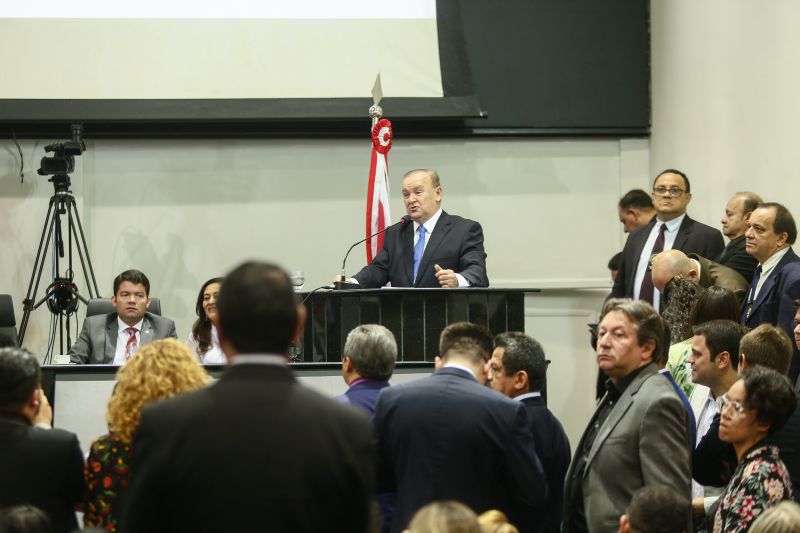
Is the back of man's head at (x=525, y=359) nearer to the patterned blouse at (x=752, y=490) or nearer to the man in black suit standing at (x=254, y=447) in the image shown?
the patterned blouse at (x=752, y=490)

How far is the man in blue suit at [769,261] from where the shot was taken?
5.80 metres

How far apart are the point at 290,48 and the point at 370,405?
17.3 ft

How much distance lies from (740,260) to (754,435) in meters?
3.21

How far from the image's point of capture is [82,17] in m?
8.41

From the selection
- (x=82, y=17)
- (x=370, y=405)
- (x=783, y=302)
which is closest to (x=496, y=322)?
(x=783, y=302)

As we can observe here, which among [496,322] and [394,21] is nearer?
[496,322]

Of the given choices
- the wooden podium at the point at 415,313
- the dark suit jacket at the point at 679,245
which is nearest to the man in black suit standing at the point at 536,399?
the wooden podium at the point at 415,313

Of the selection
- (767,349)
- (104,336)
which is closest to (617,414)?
(767,349)

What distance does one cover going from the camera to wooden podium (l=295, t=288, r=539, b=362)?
538 centimetres

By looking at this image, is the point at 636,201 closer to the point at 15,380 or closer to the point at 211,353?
the point at 211,353

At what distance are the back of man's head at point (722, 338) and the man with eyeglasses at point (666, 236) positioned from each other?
2738mm

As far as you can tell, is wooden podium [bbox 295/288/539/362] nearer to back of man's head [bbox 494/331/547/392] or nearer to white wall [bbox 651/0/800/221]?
back of man's head [bbox 494/331/547/392]

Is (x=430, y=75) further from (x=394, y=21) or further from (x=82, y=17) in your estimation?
(x=82, y=17)

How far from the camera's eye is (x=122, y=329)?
20.1 ft
